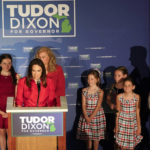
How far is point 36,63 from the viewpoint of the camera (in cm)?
365

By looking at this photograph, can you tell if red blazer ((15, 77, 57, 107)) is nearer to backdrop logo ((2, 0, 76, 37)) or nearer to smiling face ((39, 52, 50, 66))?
smiling face ((39, 52, 50, 66))

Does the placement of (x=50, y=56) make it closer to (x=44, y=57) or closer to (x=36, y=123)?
(x=44, y=57)

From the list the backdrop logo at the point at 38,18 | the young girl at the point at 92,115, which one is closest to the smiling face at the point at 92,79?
the young girl at the point at 92,115

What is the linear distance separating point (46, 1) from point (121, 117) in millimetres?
2128

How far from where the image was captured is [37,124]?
320 centimetres

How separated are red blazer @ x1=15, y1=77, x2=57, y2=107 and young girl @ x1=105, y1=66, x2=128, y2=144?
3.75 feet

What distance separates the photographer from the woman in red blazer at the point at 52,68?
4473 millimetres

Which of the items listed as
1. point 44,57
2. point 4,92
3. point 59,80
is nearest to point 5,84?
point 4,92

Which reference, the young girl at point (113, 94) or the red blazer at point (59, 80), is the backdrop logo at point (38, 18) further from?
the young girl at point (113, 94)

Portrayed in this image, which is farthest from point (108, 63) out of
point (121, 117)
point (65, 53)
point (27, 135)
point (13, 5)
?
point (27, 135)

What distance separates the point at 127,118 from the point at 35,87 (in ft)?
4.56

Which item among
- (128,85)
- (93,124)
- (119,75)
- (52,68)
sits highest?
(52,68)

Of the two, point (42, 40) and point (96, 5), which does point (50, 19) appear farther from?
point (96, 5)

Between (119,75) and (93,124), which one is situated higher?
(119,75)
